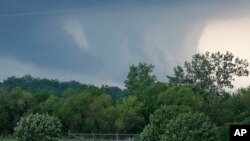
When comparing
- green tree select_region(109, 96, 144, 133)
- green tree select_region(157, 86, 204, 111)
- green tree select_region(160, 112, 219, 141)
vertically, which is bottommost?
green tree select_region(160, 112, 219, 141)

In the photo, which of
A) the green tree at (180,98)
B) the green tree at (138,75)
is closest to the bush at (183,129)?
the green tree at (180,98)

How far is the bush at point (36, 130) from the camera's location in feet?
173

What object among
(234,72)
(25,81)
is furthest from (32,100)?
(25,81)

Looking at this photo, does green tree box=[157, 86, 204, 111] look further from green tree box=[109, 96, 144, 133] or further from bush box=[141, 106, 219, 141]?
bush box=[141, 106, 219, 141]

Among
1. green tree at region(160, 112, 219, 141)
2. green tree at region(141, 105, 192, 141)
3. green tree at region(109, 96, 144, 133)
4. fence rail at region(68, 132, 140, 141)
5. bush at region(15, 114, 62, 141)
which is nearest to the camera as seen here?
green tree at region(160, 112, 219, 141)

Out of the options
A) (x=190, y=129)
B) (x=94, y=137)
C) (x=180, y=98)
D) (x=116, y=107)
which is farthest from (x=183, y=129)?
(x=116, y=107)

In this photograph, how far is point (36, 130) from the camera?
172 feet

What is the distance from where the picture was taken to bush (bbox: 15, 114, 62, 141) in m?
52.7

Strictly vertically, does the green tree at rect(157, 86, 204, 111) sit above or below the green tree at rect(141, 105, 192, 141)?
above

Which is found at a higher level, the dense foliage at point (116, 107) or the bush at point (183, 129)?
the dense foliage at point (116, 107)

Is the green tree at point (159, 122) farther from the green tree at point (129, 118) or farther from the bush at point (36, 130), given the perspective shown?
the green tree at point (129, 118)

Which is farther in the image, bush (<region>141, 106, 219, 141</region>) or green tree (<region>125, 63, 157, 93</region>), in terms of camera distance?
green tree (<region>125, 63, 157, 93</region>)

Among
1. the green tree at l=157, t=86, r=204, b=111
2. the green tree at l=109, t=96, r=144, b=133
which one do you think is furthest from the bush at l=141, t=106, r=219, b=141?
the green tree at l=109, t=96, r=144, b=133

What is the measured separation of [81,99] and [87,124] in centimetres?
436
